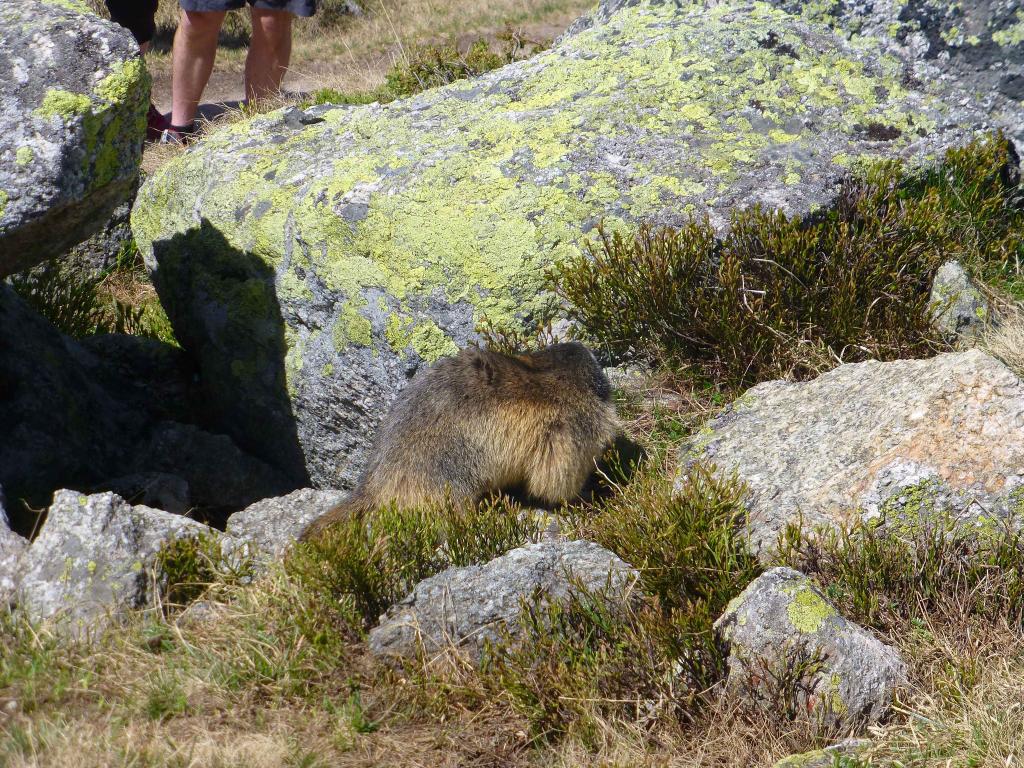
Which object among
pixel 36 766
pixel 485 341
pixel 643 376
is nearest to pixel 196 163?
pixel 485 341

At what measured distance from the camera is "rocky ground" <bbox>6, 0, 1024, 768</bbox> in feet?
12.2

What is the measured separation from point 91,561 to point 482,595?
177 cm

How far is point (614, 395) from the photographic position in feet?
18.9

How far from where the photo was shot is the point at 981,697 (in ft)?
11.6

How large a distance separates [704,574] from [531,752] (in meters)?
1.14

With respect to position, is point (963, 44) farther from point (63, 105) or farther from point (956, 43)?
point (63, 105)

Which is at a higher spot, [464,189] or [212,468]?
[464,189]

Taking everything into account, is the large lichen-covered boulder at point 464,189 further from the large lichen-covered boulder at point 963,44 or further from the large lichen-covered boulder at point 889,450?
the large lichen-covered boulder at point 889,450

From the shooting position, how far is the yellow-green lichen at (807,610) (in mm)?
3748

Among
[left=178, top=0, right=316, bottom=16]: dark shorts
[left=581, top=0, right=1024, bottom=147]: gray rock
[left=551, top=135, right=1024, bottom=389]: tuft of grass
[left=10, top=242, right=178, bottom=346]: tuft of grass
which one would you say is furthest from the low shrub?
[left=178, top=0, right=316, bottom=16]: dark shorts

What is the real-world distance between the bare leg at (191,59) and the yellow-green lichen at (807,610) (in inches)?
337

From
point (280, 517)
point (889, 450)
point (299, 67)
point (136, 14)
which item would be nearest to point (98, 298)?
point (280, 517)

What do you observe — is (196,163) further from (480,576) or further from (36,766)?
(36,766)

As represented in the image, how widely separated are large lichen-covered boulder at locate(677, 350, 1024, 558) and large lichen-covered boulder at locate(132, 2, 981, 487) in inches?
54.5
